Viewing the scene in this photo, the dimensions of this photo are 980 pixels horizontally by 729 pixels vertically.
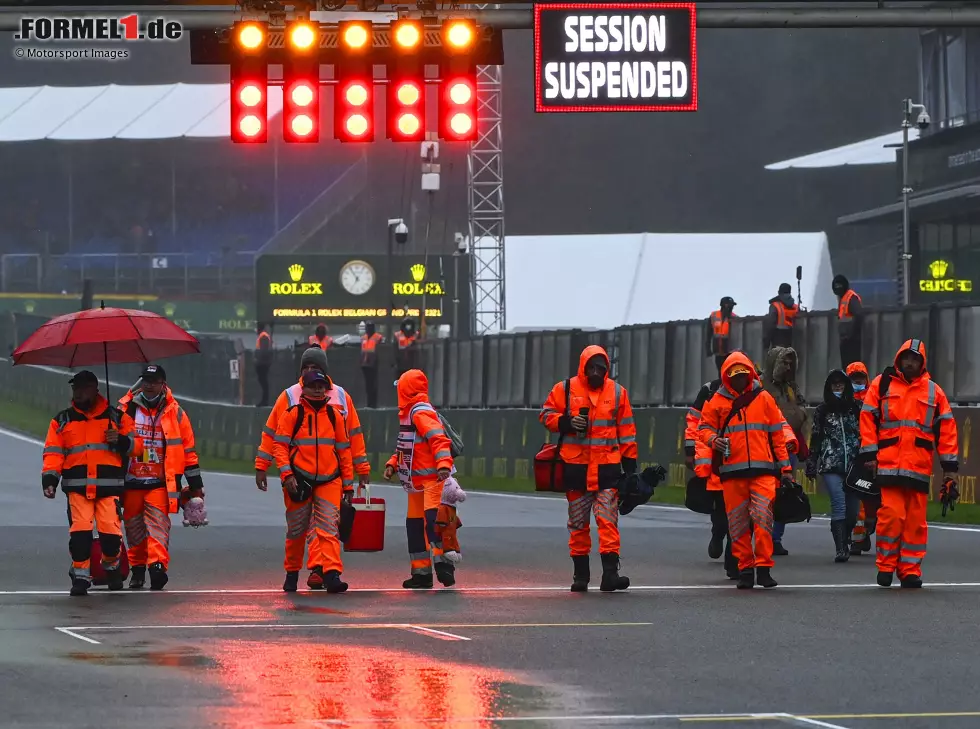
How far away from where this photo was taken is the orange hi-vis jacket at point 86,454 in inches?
542

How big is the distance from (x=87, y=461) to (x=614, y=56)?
16.4 ft

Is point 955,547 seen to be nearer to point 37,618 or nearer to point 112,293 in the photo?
point 37,618

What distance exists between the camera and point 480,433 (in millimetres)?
33375

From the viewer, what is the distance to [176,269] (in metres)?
62.1

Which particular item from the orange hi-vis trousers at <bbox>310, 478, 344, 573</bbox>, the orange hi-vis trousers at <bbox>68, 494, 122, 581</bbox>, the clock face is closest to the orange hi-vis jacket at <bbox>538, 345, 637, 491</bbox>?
the orange hi-vis trousers at <bbox>310, 478, 344, 573</bbox>

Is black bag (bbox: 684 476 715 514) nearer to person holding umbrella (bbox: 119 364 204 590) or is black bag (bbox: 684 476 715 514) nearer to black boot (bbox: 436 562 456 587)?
black boot (bbox: 436 562 456 587)

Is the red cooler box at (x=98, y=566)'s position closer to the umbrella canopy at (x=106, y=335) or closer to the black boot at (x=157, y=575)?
the black boot at (x=157, y=575)

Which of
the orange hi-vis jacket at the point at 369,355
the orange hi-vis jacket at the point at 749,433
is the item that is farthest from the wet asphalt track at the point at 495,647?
the orange hi-vis jacket at the point at 369,355

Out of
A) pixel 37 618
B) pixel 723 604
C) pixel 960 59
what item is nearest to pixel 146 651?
pixel 37 618

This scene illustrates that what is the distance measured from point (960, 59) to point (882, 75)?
5887 mm

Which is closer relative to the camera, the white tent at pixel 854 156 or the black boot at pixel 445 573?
the black boot at pixel 445 573

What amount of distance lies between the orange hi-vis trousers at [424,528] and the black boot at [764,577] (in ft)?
7.36

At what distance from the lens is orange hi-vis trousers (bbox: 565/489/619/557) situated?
544 inches

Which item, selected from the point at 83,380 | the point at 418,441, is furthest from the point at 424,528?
the point at 83,380
